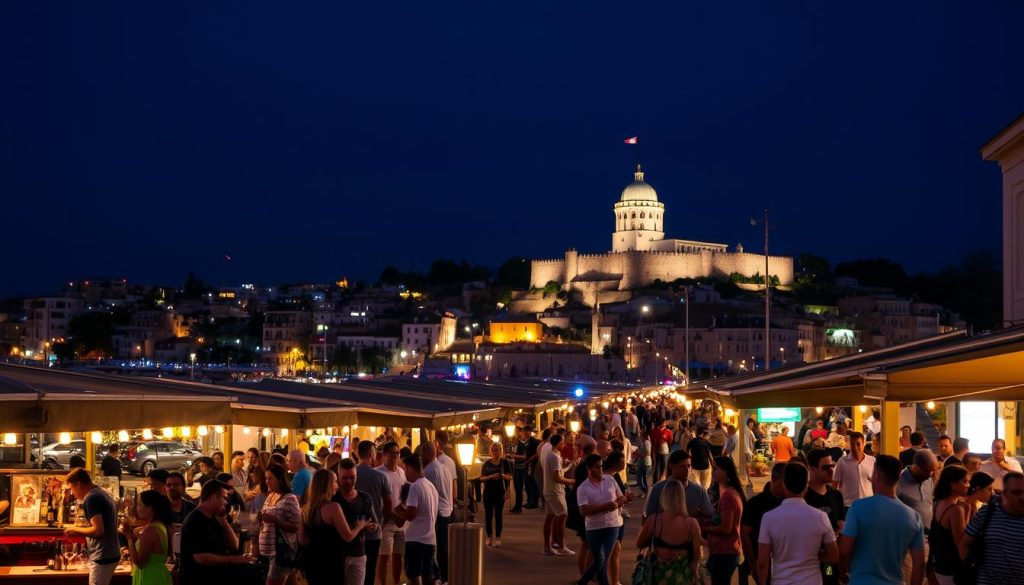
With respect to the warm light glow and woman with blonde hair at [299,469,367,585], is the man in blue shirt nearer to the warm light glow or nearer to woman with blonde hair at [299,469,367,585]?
woman with blonde hair at [299,469,367,585]

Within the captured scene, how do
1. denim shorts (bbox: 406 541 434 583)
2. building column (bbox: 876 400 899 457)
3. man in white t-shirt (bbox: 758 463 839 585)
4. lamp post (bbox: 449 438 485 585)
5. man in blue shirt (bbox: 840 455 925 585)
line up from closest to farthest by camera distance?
man in blue shirt (bbox: 840 455 925 585), man in white t-shirt (bbox: 758 463 839 585), building column (bbox: 876 400 899 457), lamp post (bbox: 449 438 485 585), denim shorts (bbox: 406 541 434 583)

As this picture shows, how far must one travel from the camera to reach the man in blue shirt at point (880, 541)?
269 inches

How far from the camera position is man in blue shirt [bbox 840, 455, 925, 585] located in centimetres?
684

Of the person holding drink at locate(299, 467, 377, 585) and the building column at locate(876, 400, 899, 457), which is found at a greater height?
the building column at locate(876, 400, 899, 457)

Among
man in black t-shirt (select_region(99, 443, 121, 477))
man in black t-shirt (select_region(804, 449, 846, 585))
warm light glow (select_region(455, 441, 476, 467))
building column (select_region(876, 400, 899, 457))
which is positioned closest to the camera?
man in black t-shirt (select_region(804, 449, 846, 585))

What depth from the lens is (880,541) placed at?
6.84 m

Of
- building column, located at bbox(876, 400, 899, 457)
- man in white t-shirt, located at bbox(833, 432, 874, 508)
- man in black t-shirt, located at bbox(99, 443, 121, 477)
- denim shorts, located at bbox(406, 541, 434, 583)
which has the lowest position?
denim shorts, located at bbox(406, 541, 434, 583)

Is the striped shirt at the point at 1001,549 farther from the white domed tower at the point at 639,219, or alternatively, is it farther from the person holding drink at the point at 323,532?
the white domed tower at the point at 639,219

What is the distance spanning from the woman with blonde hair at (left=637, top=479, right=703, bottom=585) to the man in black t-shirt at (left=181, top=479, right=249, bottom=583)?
246 centimetres

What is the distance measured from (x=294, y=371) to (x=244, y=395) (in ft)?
470

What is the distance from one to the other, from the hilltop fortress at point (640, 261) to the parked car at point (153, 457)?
123 meters

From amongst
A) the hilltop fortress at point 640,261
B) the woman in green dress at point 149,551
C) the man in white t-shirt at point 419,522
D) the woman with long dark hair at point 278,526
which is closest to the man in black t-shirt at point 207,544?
the woman in green dress at point 149,551

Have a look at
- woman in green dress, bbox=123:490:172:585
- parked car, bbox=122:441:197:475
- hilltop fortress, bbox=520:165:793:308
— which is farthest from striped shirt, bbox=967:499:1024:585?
hilltop fortress, bbox=520:165:793:308

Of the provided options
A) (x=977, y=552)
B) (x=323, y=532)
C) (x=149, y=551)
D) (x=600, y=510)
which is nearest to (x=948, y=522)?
(x=977, y=552)
